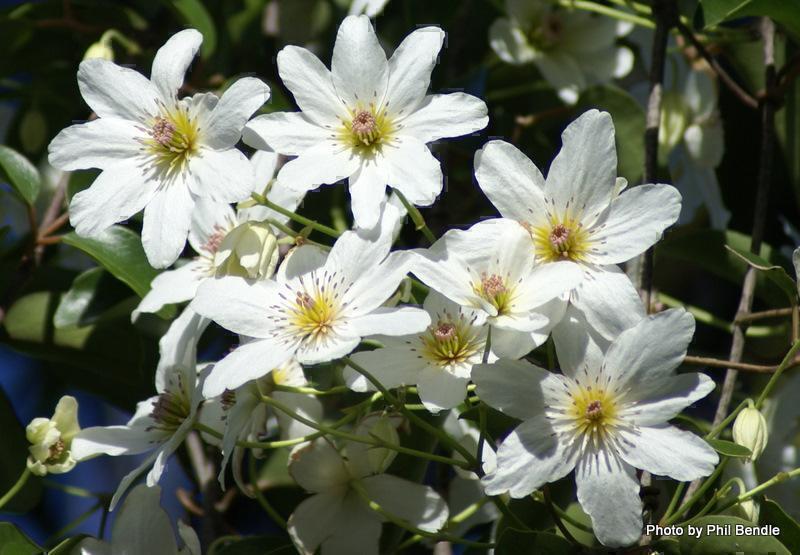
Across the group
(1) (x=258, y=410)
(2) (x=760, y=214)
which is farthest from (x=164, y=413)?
(2) (x=760, y=214)

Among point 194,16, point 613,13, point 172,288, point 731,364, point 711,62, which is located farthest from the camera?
point 194,16

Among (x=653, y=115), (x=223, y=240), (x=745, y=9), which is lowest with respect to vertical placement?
(x=223, y=240)

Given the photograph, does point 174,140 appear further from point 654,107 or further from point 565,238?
point 654,107

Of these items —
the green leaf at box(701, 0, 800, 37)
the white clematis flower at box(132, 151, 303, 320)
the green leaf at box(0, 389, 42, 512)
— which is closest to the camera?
the white clematis flower at box(132, 151, 303, 320)

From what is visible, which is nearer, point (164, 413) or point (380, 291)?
point (380, 291)

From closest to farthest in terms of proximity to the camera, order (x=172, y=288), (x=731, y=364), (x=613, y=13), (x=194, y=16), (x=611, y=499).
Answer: (x=611, y=499) → (x=731, y=364) → (x=172, y=288) → (x=613, y=13) → (x=194, y=16)

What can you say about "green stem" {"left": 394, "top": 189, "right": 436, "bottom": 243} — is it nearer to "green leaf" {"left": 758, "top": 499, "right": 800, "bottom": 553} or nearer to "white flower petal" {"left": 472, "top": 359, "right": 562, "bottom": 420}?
"white flower petal" {"left": 472, "top": 359, "right": 562, "bottom": 420}

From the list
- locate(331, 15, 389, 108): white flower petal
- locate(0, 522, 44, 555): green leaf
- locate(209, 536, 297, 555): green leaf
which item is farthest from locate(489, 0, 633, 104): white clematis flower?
locate(0, 522, 44, 555): green leaf

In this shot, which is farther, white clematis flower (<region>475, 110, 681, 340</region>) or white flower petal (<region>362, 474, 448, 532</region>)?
white flower petal (<region>362, 474, 448, 532</region>)

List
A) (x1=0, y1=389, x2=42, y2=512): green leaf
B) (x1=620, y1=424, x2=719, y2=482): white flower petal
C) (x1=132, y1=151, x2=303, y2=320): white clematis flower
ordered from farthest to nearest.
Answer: (x1=0, y1=389, x2=42, y2=512): green leaf
(x1=132, y1=151, x2=303, y2=320): white clematis flower
(x1=620, y1=424, x2=719, y2=482): white flower petal
